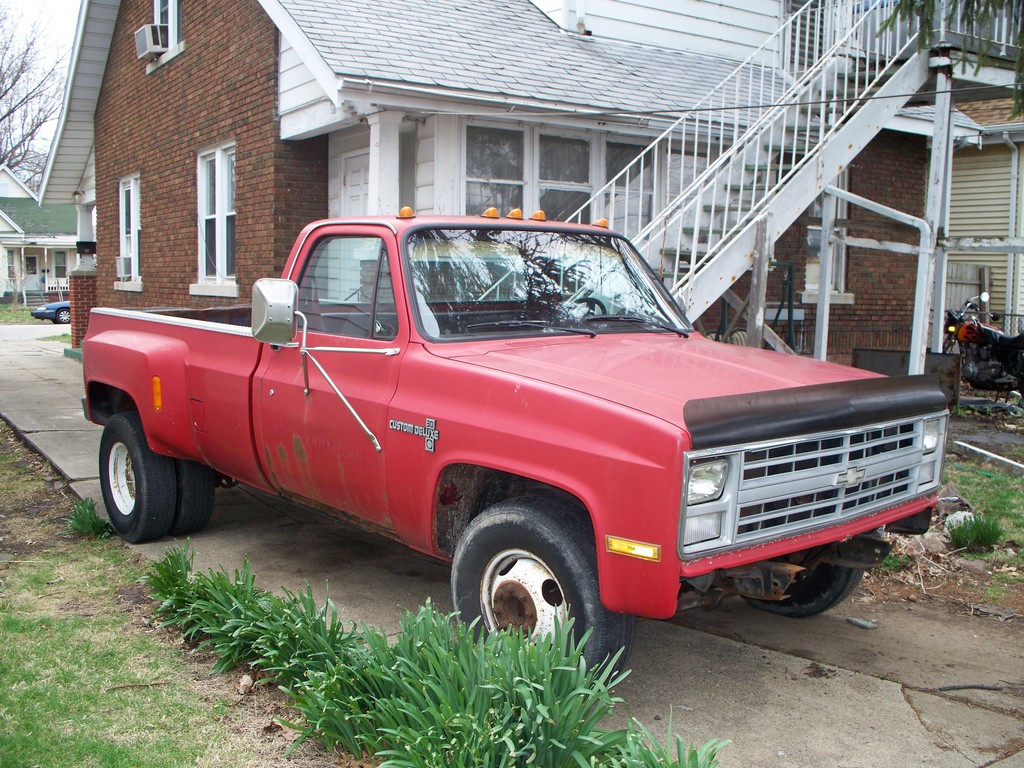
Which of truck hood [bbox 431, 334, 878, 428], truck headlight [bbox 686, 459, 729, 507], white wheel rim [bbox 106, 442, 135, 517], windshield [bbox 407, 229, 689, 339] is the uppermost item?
windshield [bbox 407, 229, 689, 339]

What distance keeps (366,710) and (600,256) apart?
2623mm

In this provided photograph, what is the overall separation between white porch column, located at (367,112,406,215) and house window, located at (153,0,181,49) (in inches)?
243

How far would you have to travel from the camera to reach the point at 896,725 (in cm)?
387

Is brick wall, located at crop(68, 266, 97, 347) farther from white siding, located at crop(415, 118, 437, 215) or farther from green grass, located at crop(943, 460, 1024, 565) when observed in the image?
green grass, located at crop(943, 460, 1024, 565)

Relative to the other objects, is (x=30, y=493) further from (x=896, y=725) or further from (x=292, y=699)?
(x=896, y=725)

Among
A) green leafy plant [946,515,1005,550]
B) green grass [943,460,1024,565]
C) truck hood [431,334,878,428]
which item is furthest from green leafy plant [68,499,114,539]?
green grass [943,460,1024,565]

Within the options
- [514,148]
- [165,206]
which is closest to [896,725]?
[514,148]

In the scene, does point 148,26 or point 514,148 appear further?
point 148,26

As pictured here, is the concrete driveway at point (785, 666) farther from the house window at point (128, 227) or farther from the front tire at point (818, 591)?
the house window at point (128, 227)

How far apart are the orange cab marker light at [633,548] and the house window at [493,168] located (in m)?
6.69

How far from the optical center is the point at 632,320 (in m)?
4.95

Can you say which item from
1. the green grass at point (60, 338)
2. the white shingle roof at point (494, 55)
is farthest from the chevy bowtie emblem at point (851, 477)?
the green grass at point (60, 338)

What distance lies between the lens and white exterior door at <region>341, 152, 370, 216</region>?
401 inches

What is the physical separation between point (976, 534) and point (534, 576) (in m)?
3.55
